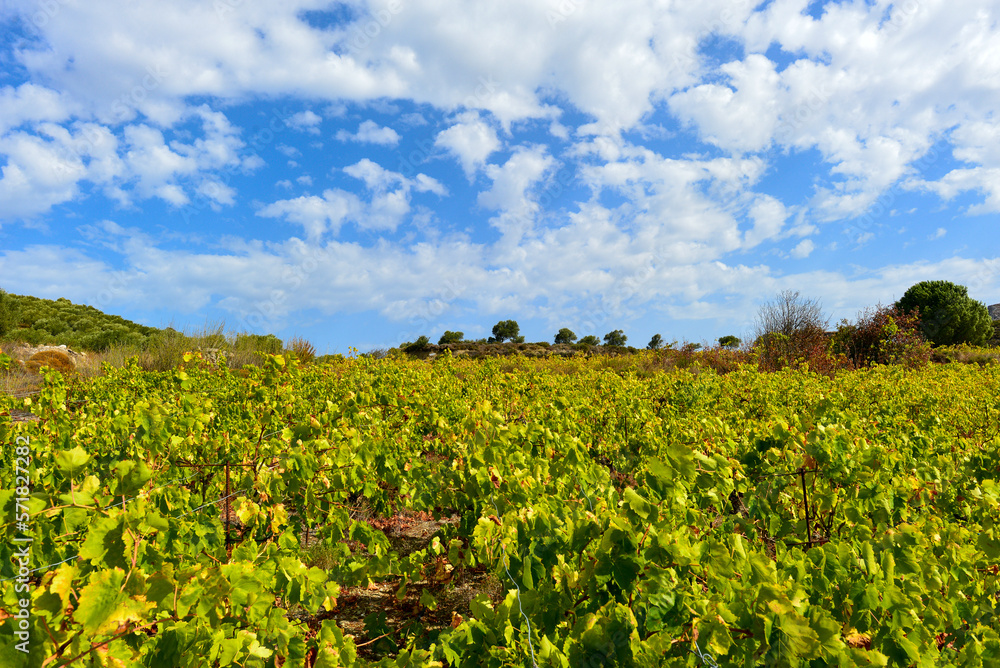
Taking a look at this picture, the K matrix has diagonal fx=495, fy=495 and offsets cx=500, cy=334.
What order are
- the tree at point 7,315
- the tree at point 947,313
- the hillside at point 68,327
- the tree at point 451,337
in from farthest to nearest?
the tree at point 451,337 → the tree at point 947,313 → the tree at point 7,315 → the hillside at point 68,327

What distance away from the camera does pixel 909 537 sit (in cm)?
175

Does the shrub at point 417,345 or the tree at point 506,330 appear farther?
the tree at point 506,330

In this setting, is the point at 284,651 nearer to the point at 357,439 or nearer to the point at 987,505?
the point at 357,439

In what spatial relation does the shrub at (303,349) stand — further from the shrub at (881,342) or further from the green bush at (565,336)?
the green bush at (565,336)

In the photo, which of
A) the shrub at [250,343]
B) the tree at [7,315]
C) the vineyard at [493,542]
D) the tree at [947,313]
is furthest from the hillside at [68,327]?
the tree at [947,313]

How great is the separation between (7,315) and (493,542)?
94.0 ft

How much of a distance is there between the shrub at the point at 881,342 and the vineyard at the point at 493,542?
1250cm

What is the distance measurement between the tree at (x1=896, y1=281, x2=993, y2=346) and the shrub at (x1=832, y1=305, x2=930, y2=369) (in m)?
7.93

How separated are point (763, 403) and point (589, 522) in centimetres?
496

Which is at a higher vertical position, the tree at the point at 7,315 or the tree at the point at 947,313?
the tree at the point at 7,315

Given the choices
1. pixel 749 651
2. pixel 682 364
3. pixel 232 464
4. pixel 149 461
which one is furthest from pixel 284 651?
pixel 682 364

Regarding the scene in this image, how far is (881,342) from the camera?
1455 centimetres

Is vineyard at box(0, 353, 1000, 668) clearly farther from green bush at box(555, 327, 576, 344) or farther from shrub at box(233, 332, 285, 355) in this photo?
green bush at box(555, 327, 576, 344)

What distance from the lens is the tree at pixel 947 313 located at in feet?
73.2
